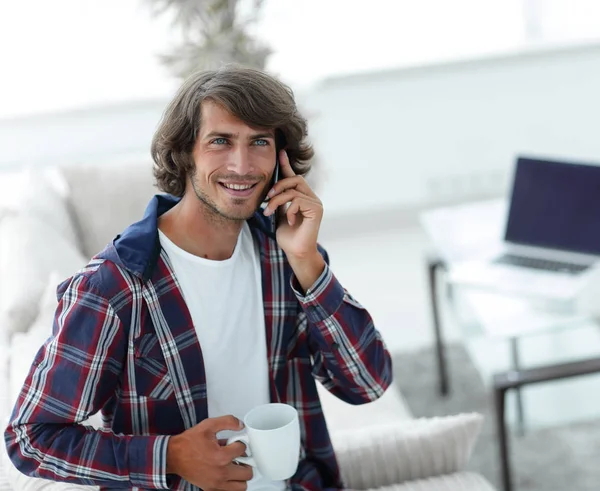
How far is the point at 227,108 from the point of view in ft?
4.24

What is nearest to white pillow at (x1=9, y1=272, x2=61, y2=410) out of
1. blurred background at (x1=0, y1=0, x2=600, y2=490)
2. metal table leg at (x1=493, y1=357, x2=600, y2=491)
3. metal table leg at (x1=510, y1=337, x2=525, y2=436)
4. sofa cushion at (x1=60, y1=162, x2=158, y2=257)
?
sofa cushion at (x1=60, y1=162, x2=158, y2=257)

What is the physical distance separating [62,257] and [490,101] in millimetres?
2530

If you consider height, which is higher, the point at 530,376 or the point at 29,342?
the point at 29,342

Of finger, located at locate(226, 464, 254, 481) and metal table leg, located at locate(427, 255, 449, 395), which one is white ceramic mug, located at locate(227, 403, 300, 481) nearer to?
finger, located at locate(226, 464, 254, 481)

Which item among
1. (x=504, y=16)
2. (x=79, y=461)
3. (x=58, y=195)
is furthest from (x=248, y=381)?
(x=504, y=16)

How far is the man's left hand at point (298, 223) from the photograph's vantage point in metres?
1.36

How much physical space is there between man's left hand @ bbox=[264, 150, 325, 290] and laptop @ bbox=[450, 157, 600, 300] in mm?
1017

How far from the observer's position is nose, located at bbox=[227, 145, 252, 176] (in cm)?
Answer: 131

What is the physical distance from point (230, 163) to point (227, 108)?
0.28 feet

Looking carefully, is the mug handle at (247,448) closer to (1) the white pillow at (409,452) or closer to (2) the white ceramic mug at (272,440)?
(2) the white ceramic mug at (272,440)

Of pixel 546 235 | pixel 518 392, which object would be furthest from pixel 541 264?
pixel 518 392

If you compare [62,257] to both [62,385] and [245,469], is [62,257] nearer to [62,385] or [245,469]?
[62,385]

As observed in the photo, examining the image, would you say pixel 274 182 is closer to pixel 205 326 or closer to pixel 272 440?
pixel 205 326

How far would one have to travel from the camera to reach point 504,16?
4023 millimetres
